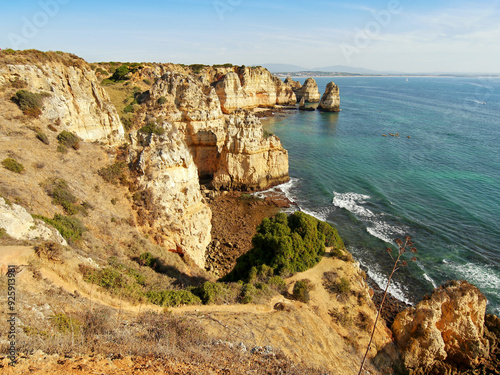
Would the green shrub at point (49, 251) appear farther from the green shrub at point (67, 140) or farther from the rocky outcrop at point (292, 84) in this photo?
the rocky outcrop at point (292, 84)

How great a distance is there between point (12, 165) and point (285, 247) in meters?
16.8

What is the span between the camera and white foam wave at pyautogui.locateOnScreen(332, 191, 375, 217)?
32.1 meters

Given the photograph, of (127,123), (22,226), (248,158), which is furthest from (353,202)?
(22,226)

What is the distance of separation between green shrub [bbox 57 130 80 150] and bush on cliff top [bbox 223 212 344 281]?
15.4m

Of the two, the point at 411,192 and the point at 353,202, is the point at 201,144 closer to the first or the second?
the point at 353,202

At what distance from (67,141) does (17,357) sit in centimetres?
1794

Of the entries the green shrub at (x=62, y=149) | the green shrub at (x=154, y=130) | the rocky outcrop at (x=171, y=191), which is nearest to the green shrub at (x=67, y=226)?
the rocky outcrop at (x=171, y=191)

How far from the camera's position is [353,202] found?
113ft

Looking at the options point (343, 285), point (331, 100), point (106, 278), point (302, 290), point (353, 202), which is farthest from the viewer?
point (331, 100)

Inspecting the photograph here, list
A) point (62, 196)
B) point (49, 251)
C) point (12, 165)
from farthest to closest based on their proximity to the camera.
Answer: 1. point (62, 196)
2. point (12, 165)
3. point (49, 251)

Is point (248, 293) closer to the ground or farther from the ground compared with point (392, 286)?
farther from the ground

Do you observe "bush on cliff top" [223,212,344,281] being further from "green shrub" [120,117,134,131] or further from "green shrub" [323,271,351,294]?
"green shrub" [120,117,134,131]

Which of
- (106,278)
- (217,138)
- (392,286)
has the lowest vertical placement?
(392,286)

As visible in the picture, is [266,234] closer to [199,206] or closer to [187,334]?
[199,206]
